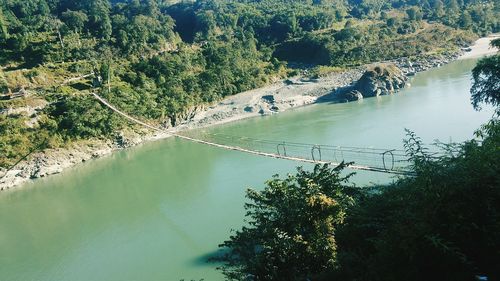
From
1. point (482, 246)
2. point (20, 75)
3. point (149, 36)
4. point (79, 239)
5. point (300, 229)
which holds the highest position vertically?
point (149, 36)

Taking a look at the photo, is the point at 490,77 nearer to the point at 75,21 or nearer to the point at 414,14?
the point at 75,21

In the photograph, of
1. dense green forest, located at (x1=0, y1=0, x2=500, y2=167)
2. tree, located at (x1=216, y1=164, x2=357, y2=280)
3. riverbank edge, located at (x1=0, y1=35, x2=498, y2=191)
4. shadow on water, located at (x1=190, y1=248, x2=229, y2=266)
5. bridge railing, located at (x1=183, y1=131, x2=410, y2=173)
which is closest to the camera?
tree, located at (x1=216, y1=164, x2=357, y2=280)

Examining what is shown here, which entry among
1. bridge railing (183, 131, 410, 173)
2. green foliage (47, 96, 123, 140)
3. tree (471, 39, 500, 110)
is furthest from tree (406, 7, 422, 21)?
tree (471, 39, 500, 110)

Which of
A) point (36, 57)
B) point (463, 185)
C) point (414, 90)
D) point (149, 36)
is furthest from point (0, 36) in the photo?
point (463, 185)

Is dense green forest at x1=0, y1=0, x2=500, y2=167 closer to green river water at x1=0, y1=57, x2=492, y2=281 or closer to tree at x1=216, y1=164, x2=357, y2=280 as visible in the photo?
green river water at x1=0, y1=57, x2=492, y2=281

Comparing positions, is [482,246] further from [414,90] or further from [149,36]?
[149,36]

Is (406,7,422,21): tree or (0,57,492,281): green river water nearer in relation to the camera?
(0,57,492,281): green river water

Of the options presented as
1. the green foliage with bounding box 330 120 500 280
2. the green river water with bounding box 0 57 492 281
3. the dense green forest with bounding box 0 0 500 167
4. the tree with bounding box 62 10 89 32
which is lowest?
the green river water with bounding box 0 57 492 281

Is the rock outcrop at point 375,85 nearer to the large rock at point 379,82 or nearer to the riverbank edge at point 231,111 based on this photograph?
the large rock at point 379,82
